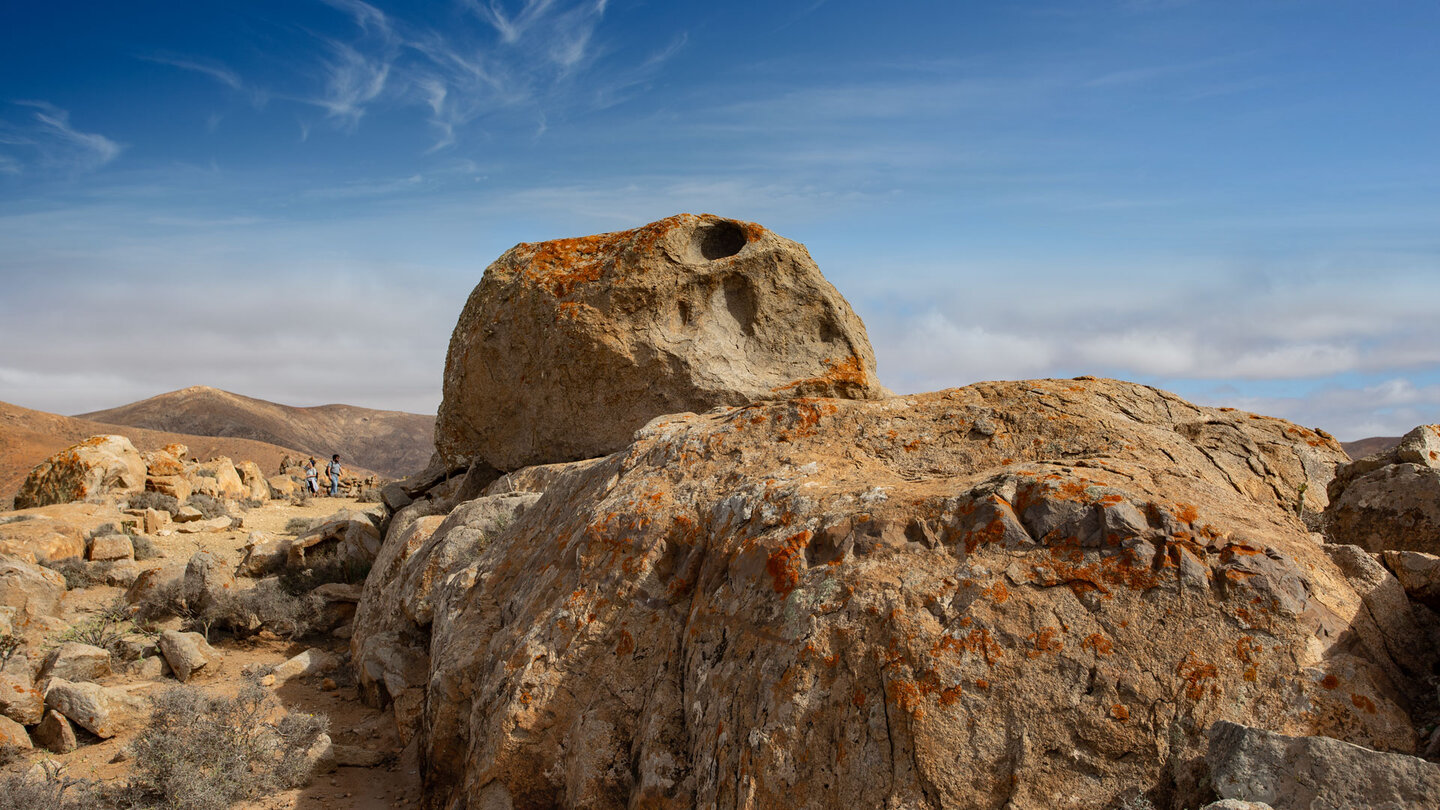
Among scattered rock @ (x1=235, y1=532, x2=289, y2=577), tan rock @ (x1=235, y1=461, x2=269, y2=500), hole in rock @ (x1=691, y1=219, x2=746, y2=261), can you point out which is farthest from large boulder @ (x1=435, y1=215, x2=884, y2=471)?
tan rock @ (x1=235, y1=461, x2=269, y2=500)

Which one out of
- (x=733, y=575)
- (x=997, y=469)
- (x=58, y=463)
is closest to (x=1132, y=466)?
(x=997, y=469)

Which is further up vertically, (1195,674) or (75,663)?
(1195,674)

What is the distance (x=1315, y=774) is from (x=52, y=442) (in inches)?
1732

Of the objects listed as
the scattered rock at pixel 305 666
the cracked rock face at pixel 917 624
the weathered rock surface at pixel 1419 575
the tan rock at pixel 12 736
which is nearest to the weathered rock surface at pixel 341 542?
the scattered rock at pixel 305 666

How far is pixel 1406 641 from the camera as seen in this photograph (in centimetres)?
308

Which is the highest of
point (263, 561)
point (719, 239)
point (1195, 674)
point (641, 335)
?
point (719, 239)

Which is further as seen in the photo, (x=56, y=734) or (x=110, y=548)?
(x=110, y=548)

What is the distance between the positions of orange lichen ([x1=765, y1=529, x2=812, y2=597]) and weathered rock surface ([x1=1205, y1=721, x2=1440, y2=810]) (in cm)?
160

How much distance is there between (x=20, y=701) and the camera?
5.62m

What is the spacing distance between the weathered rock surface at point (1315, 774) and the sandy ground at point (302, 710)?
A: 4.27 m

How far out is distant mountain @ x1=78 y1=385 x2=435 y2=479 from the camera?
7456 centimetres

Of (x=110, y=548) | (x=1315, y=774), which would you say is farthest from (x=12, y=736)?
(x=1315, y=774)

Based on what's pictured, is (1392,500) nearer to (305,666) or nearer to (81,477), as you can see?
(305,666)

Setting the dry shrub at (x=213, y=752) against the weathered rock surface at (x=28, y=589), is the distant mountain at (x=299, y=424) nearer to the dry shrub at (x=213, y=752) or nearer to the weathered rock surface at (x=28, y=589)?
the weathered rock surface at (x=28, y=589)
